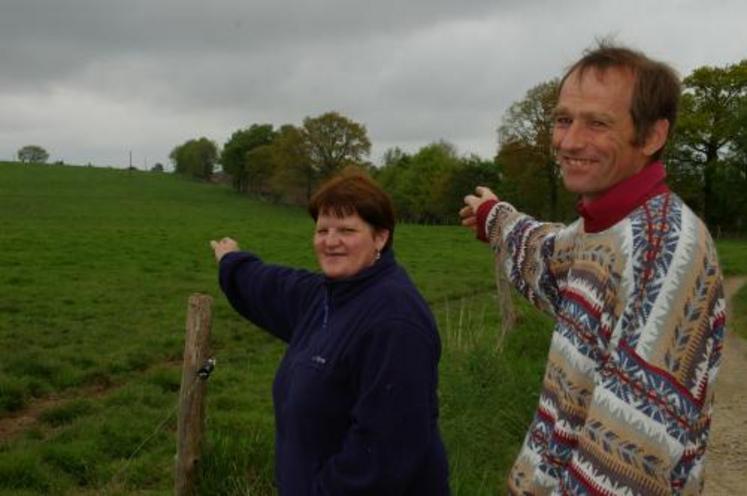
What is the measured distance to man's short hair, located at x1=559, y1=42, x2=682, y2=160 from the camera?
1.87 meters

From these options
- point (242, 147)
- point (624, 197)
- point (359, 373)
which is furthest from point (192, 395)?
point (242, 147)

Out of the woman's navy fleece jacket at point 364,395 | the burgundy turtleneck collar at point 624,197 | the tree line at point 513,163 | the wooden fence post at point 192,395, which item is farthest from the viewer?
the tree line at point 513,163

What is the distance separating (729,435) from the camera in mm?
8391

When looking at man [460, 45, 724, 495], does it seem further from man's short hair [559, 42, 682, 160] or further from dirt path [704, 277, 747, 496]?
dirt path [704, 277, 747, 496]

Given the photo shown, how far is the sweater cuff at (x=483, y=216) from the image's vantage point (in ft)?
8.69

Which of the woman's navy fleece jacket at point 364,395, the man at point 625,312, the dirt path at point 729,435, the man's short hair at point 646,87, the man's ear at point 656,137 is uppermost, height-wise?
the man's short hair at point 646,87

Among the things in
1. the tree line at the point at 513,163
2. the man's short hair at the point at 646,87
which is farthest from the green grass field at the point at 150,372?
the tree line at the point at 513,163

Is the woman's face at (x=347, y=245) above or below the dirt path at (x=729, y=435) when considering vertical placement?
above

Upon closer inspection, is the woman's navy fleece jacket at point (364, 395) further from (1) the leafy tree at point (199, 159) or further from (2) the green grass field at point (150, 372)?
(1) the leafy tree at point (199, 159)

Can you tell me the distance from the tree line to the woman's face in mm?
26573

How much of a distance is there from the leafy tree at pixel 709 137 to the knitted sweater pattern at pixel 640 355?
4772 cm

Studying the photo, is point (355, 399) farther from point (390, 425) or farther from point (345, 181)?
point (345, 181)

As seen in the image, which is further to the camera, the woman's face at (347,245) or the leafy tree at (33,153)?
the leafy tree at (33,153)

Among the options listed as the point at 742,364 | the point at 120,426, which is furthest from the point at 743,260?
the point at 120,426
